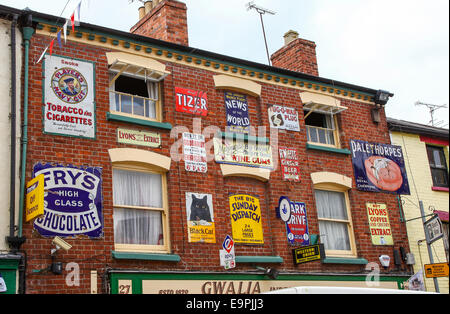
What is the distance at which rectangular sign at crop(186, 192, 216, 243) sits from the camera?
12961mm

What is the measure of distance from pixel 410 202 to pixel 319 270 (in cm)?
456

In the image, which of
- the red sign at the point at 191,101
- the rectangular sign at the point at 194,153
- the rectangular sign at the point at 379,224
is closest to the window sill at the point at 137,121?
the rectangular sign at the point at 194,153

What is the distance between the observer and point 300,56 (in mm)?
17875

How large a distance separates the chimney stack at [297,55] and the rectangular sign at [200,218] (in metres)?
6.41

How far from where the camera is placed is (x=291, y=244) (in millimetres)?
14352

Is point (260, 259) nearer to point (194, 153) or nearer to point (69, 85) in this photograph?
point (194, 153)

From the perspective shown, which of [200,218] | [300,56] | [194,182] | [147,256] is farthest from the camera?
[300,56]

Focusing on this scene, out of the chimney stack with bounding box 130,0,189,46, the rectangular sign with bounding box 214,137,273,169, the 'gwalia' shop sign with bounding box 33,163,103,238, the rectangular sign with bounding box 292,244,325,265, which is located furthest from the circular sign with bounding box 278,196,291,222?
the chimney stack with bounding box 130,0,189,46

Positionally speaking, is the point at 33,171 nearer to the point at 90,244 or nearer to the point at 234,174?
the point at 90,244

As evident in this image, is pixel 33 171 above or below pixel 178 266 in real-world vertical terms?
above

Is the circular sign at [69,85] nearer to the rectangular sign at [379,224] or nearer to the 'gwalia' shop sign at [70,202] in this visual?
the 'gwalia' shop sign at [70,202]

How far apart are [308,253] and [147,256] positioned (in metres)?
4.06

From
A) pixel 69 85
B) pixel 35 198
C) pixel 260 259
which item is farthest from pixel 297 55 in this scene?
pixel 35 198
